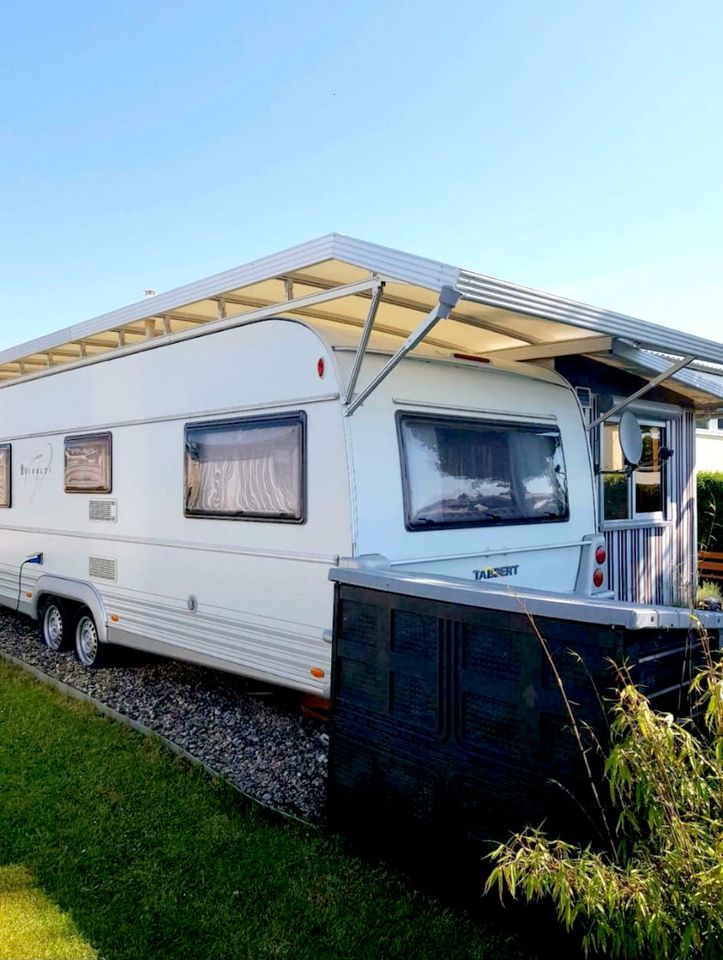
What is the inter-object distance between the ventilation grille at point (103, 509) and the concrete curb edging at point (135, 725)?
1.34m

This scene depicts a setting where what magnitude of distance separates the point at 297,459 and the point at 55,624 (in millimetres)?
3972

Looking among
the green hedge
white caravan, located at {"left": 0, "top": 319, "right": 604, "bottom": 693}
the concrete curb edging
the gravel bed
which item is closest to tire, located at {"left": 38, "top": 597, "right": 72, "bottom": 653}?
the gravel bed

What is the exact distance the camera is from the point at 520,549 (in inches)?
197

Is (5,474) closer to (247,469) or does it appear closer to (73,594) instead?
(73,594)

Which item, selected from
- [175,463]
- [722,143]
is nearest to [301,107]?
[722,143]

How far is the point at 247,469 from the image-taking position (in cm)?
473

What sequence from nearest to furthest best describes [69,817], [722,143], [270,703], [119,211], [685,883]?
[685,883], [69,817], [270,703], [722,143], [119,211]

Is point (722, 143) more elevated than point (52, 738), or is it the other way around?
point (722, 143)

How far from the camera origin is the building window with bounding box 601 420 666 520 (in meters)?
7.93

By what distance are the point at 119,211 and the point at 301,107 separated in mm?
3725

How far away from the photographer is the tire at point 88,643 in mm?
6293

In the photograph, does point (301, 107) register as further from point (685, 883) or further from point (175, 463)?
point (685, 883)

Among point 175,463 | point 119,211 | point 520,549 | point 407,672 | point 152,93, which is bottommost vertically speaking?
point 407,672

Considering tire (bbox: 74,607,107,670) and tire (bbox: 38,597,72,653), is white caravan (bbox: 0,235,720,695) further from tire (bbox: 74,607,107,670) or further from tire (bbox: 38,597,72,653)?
tire (bbox: 38,597,72,653)
